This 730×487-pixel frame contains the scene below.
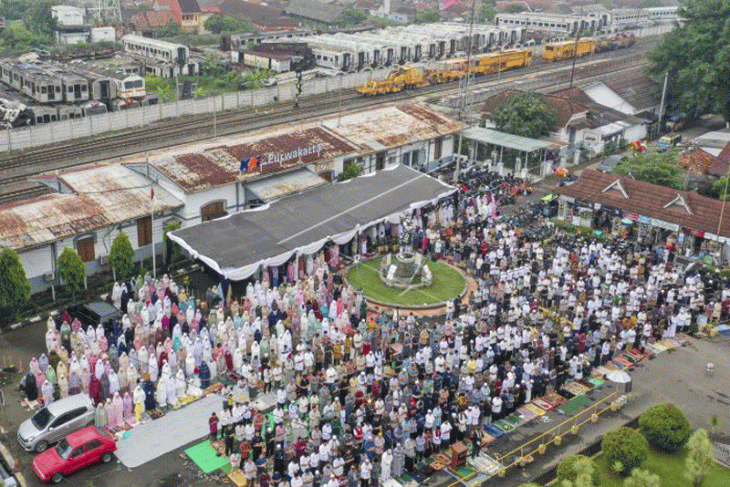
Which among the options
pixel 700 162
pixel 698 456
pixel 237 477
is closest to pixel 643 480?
pixel 698 456

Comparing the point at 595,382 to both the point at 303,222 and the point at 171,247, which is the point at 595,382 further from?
the point at 171,247

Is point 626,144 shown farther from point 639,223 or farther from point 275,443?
point 275,443

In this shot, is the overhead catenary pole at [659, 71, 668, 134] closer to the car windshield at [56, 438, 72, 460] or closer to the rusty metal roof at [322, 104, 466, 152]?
the rusty metal roof at [322, 104, 466, 152]

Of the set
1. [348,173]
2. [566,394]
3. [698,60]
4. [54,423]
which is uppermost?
[698,60]

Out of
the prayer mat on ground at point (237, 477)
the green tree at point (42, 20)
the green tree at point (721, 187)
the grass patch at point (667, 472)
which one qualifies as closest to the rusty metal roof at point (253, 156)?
the prayer mat on ground at point (237, 477)

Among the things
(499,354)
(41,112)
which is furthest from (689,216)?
(41,112)

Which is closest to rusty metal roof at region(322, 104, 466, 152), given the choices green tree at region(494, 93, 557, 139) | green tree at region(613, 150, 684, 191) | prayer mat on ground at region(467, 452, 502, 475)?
green tree at region(494, 93, 557, 139)
